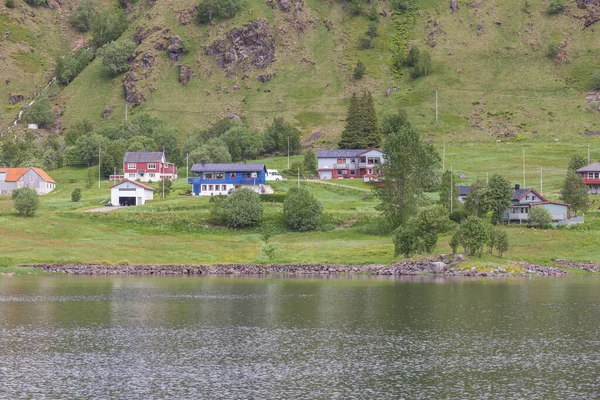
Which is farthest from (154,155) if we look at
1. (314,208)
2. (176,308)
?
(176,308)

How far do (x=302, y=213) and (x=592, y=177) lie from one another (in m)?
64.6

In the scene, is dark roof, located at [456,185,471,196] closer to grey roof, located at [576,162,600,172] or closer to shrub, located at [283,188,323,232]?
grey roof, located at [576,162,600,172]

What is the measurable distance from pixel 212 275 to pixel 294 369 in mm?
59575

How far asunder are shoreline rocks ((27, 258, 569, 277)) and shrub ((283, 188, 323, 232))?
21.6 meters

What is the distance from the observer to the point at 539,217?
125m

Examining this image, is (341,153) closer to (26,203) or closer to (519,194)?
(519,194)

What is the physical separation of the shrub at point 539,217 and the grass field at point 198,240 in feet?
9.72

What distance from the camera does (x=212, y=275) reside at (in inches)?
4242

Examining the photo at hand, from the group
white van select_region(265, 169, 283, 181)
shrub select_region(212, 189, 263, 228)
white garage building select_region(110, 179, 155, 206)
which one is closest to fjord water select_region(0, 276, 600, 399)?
shrub select_region(212, 189, 263, 228)

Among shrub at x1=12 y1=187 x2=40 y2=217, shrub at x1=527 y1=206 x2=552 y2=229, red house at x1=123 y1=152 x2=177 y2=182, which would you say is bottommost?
shrub at x1=527 y1=206 x2=552 y2=229

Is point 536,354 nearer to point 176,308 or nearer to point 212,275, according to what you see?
point 176,308

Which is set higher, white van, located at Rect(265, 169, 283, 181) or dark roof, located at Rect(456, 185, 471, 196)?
white van, located at Rect(265, 169, 283, 181)

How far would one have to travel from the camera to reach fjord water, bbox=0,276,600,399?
1757 inches

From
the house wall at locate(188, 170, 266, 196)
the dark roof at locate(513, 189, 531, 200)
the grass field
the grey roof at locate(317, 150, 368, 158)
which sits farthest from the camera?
the grey roof at locate(317, 150, 368, 158)
